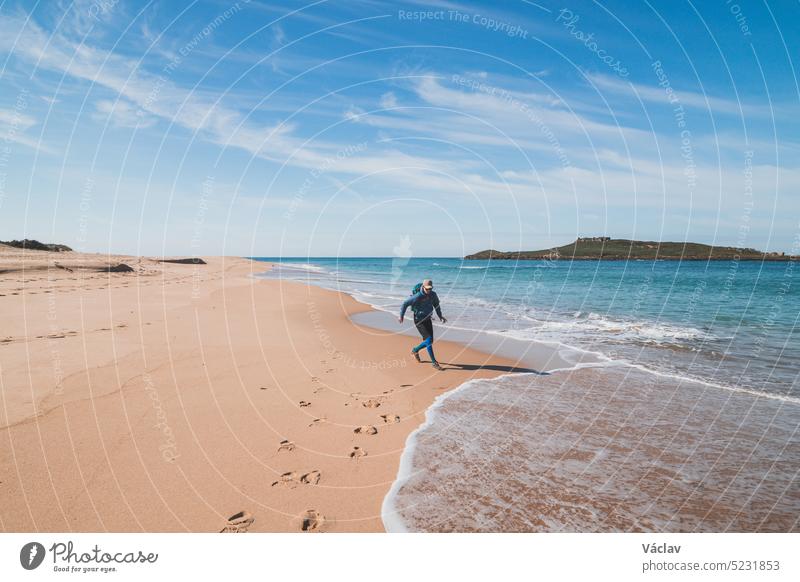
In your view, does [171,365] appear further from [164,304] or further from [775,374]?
[775,374]

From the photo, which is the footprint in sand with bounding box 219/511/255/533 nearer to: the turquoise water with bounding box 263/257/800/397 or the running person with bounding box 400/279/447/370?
the running person with bounding box 400/279/447/370

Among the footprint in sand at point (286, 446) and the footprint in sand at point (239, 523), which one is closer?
the footprint in sand at point (239, 523)

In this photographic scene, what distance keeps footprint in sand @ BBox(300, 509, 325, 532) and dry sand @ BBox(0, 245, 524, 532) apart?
0.01 meters

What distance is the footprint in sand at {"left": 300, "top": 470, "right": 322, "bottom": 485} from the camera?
518 cm

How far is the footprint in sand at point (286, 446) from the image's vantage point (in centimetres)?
604

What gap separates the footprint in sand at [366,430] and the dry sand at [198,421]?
22mm

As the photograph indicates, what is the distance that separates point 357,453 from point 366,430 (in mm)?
879

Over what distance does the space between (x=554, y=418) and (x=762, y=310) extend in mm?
25918

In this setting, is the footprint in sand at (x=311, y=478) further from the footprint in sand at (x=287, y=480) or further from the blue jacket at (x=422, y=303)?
the blue jacket at (x=422, y=303)

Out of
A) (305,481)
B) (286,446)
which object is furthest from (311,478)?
(286,446)

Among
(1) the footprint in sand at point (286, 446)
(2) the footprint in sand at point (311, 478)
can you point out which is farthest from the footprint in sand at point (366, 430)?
(2) the footprint in sand at point (311, 478)

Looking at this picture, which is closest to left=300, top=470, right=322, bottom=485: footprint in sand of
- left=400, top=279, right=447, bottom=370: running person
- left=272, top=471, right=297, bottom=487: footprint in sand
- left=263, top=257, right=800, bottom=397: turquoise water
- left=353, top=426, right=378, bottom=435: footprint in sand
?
left=272, top=471, right=297, bottom=487: footprint in sand

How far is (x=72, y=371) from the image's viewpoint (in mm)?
8516

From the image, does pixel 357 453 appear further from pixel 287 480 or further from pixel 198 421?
pixel 198 421
